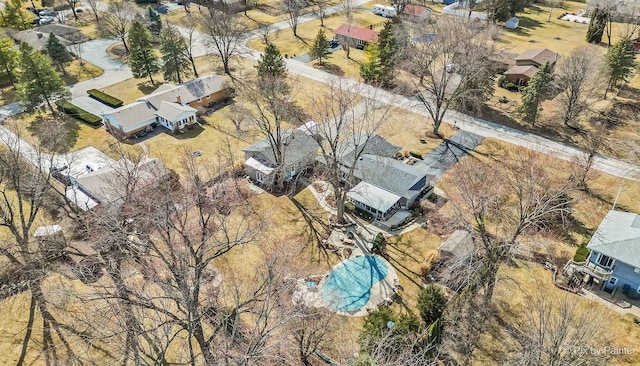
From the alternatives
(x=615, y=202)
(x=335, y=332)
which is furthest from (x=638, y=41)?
(x=335, y=332)

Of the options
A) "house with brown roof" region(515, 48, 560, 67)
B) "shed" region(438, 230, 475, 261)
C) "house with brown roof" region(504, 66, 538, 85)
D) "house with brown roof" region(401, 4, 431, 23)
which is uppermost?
"house with brown roof" region(401, 4, 431, 23)

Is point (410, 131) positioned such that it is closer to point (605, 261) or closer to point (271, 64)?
point (271, 64)

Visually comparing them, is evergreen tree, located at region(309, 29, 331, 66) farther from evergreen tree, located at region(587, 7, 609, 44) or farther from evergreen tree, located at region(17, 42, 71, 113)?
evergreen tree, located at region(587, 7, 609, 44)

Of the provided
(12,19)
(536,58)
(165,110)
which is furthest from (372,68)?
(12,19)

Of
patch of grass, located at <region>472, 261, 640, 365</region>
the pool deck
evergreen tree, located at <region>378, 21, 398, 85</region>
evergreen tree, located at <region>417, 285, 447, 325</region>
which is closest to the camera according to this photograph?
patch of grass, located at <region>472, 261, 640, 365</region>

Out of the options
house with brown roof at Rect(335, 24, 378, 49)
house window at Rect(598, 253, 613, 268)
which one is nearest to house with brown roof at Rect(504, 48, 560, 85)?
house with brown roof at Rect(335, 24, 378, 49)

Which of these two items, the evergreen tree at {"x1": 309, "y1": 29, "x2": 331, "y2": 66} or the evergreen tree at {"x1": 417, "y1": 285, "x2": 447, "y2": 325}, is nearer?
the evergreen tree at {"x1": 417, "y1": 285, "x2": 447, "y2": 325}
